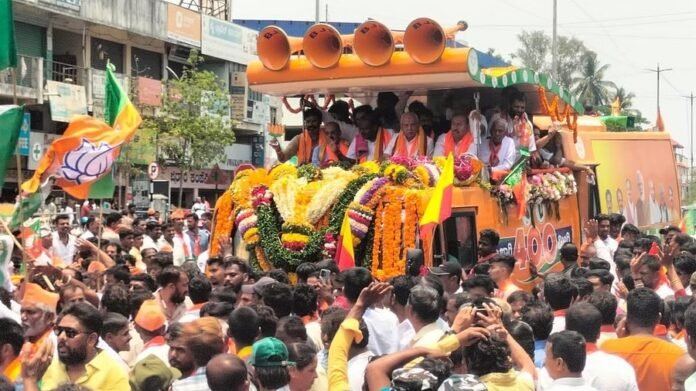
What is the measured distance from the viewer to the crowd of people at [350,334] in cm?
468

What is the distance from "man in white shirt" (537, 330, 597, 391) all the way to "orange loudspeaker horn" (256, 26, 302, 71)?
679 cm

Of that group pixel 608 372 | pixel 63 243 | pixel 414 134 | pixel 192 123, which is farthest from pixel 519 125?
pixel 192 123

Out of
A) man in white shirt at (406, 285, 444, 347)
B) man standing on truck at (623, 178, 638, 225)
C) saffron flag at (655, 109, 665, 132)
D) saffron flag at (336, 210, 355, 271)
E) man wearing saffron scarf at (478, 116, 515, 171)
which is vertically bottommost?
man in white shirt at (406, 285, 444, 347)

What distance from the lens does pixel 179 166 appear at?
3300 cm

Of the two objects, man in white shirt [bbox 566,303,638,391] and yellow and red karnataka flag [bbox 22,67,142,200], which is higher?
yellow and red karnataka flag [bbox 22,67,142,200]

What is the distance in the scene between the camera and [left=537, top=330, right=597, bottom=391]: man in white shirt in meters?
4.79

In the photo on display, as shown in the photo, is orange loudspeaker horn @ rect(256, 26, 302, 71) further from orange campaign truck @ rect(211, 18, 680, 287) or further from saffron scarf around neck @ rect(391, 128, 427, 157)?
saffron scarf around neck @ rect(391, 128, 427, 157)

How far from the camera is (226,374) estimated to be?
14.3 ft

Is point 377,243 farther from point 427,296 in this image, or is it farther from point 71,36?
point 71,36

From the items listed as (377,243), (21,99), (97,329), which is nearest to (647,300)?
(97,329)

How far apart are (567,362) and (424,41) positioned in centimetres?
605

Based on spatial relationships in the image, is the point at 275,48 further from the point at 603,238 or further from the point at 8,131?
the point at 603,238

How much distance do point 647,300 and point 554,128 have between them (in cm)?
703

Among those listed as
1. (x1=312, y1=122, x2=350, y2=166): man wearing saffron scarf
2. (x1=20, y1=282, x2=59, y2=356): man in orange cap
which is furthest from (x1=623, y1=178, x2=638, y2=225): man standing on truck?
(x1=20, y1=282, x2=59, y2=356): man in orange cap
